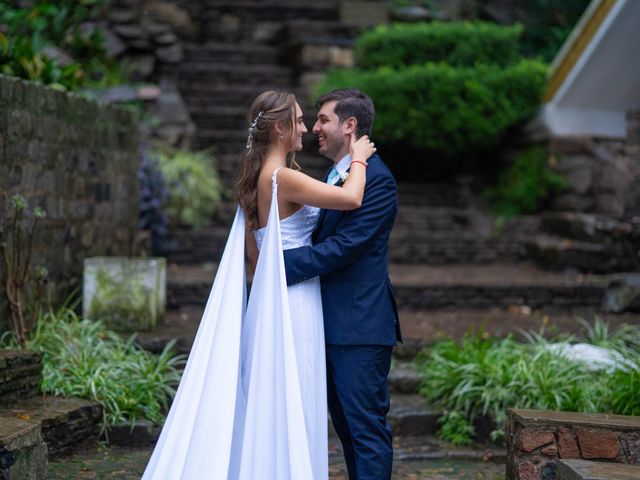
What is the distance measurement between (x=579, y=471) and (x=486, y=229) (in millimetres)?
7505

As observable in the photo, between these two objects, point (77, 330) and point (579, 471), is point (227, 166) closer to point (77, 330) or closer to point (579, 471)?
point (77, 330)

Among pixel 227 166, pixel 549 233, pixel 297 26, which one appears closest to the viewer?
pixel 549 233

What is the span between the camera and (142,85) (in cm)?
1163

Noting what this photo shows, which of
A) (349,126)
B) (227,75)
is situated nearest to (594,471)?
(349,126)

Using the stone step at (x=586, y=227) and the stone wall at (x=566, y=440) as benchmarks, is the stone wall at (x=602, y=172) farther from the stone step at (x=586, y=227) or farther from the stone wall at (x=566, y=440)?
the stone wall at (x=566, y=440)

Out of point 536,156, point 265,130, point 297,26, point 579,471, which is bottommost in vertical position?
point 579,471

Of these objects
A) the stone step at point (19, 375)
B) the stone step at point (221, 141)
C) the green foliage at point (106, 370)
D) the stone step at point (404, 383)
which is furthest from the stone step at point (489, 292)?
the stone step at point (19, 375)

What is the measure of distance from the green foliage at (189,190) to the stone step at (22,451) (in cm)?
597

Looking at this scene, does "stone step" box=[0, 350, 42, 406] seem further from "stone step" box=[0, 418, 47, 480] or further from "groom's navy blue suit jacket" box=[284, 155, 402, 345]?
"groom's navy blue suit jacket" box=[284, 155, 402, 345]

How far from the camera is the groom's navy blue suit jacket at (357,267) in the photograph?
383 centimetres

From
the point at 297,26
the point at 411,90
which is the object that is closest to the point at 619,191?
the point at 411,90

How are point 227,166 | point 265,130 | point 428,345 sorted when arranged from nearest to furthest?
point 265,130 → point 428,345 → point 227,166

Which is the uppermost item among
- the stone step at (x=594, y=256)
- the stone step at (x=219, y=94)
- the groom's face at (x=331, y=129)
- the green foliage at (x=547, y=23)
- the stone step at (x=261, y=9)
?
the stone step at (x=261, y=9)

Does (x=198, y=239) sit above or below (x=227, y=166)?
below
